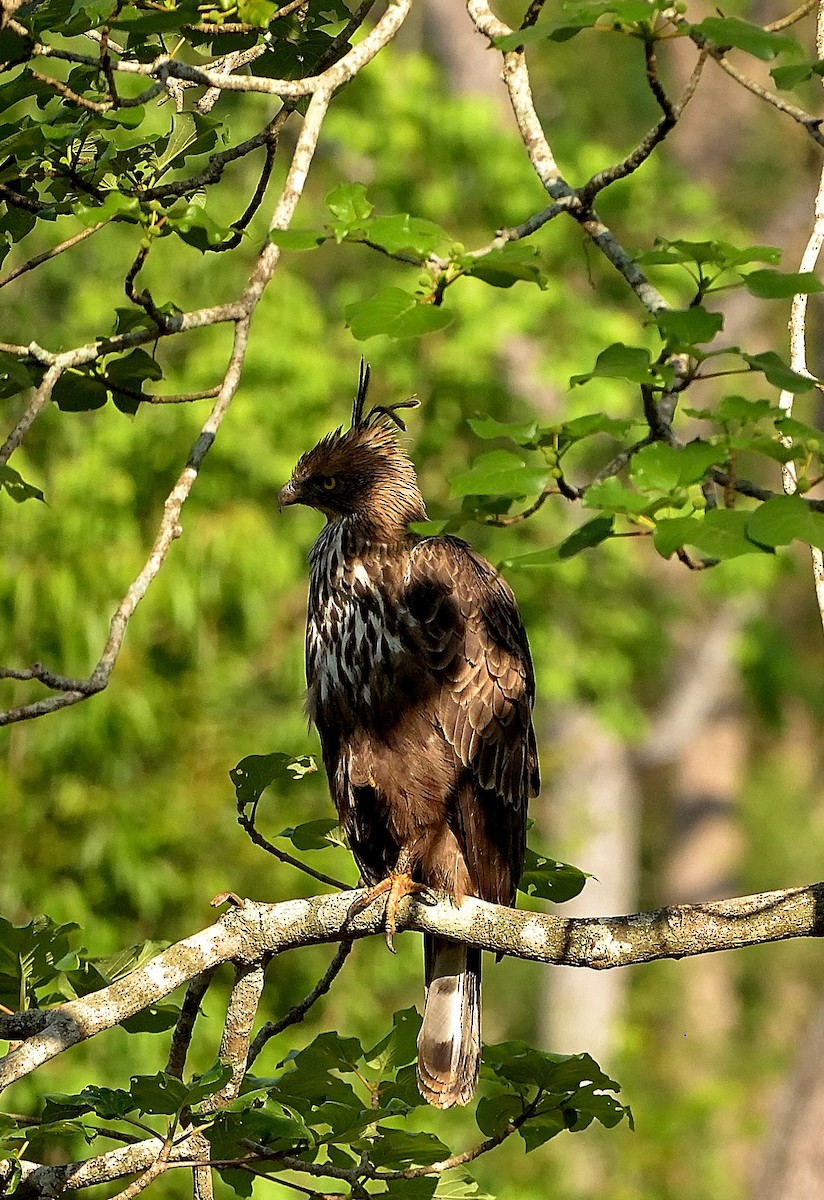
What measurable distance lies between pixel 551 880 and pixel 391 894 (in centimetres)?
34

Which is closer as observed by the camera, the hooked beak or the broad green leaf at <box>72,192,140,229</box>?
the broad green leaf at <box>72,192,140,229</box>

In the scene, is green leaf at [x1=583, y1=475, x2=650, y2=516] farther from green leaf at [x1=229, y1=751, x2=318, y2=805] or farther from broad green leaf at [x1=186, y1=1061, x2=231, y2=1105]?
green leaf at [x1=229, y1=751, x2=318, y2=805]

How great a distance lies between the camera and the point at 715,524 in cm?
154

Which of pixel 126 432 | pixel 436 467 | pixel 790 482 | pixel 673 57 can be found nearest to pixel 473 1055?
pixel 790 482

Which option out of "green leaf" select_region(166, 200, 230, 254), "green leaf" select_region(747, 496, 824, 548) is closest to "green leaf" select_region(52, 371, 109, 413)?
"green leaf" select_region(166, 200, 230, 254)

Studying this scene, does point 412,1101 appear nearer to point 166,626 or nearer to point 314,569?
point 314,569

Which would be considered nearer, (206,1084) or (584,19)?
(584,19)

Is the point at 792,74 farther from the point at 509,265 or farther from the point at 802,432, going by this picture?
the point at 802,432

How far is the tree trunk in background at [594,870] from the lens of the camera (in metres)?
11.7

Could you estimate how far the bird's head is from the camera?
3650mm

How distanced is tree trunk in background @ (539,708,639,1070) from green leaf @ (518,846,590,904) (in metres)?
8.14

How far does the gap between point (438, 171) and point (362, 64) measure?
20.4 feet

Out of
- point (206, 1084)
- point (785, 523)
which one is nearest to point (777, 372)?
point (785, 523)

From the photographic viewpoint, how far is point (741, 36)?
5.50 ft
